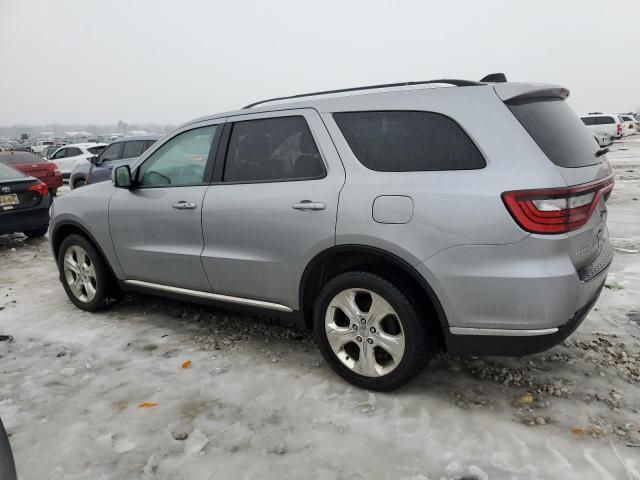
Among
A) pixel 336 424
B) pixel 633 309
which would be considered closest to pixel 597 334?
pixel 633 309

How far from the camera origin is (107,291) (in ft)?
14.9

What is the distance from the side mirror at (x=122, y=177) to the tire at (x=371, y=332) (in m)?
2.00

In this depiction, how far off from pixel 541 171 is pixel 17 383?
345 centimetres

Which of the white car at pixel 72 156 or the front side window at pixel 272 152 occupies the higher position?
the front side window at pixel 272 152

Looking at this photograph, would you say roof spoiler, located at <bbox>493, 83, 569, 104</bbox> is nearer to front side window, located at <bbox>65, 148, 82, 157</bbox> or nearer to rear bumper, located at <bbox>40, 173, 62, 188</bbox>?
rear bumper, located at <bbox>40, 173, 62, 188</bbox>

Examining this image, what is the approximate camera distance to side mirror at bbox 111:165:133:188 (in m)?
4.02

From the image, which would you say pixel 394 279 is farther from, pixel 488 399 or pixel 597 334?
pixel 597 334

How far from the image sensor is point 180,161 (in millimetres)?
3932

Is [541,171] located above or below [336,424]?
above

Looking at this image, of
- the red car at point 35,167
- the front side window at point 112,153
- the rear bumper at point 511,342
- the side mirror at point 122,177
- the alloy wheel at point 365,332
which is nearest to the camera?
the rear bumper at point 511,342

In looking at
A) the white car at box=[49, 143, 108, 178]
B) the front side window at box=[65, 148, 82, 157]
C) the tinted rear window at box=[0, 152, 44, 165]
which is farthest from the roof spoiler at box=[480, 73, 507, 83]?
the front side window at box=[65, 148, 82, 157]

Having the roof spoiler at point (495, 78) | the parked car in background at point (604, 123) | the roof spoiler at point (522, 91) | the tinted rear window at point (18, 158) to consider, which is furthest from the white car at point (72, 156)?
the parked car in background at point (604, 123)

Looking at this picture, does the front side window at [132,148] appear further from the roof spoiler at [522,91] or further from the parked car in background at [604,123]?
the parked car in background at [604,123]

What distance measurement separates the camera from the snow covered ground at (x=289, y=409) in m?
2.40
